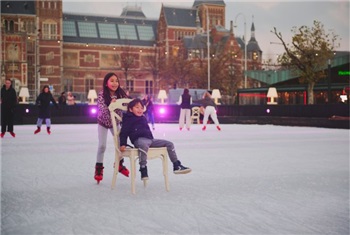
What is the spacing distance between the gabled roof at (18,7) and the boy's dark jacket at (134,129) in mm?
62184

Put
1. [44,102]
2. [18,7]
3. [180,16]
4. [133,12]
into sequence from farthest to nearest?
[133,12] → [180,16] → [18,7] → [44,102]

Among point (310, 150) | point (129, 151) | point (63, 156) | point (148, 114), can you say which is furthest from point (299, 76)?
point (129, 151)

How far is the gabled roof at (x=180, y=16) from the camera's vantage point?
3086 inches

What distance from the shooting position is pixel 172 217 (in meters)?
4.83

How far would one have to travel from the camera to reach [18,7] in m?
66.2

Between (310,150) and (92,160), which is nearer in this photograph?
(92,160)

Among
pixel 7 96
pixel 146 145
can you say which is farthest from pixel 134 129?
pixel 7 96

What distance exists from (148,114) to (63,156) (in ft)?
38.9

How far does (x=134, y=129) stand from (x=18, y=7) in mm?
64569

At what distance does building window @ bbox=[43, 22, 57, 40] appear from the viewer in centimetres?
6725

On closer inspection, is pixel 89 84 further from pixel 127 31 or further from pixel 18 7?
pixel 18 7

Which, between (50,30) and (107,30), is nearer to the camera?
(50,30)

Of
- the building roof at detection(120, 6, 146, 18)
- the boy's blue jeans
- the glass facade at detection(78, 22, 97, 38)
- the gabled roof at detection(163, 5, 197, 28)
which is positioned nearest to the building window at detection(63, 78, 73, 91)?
the glass facade at detection(78, 22, 97, 38)

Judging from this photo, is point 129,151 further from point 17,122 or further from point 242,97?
point 242,97
